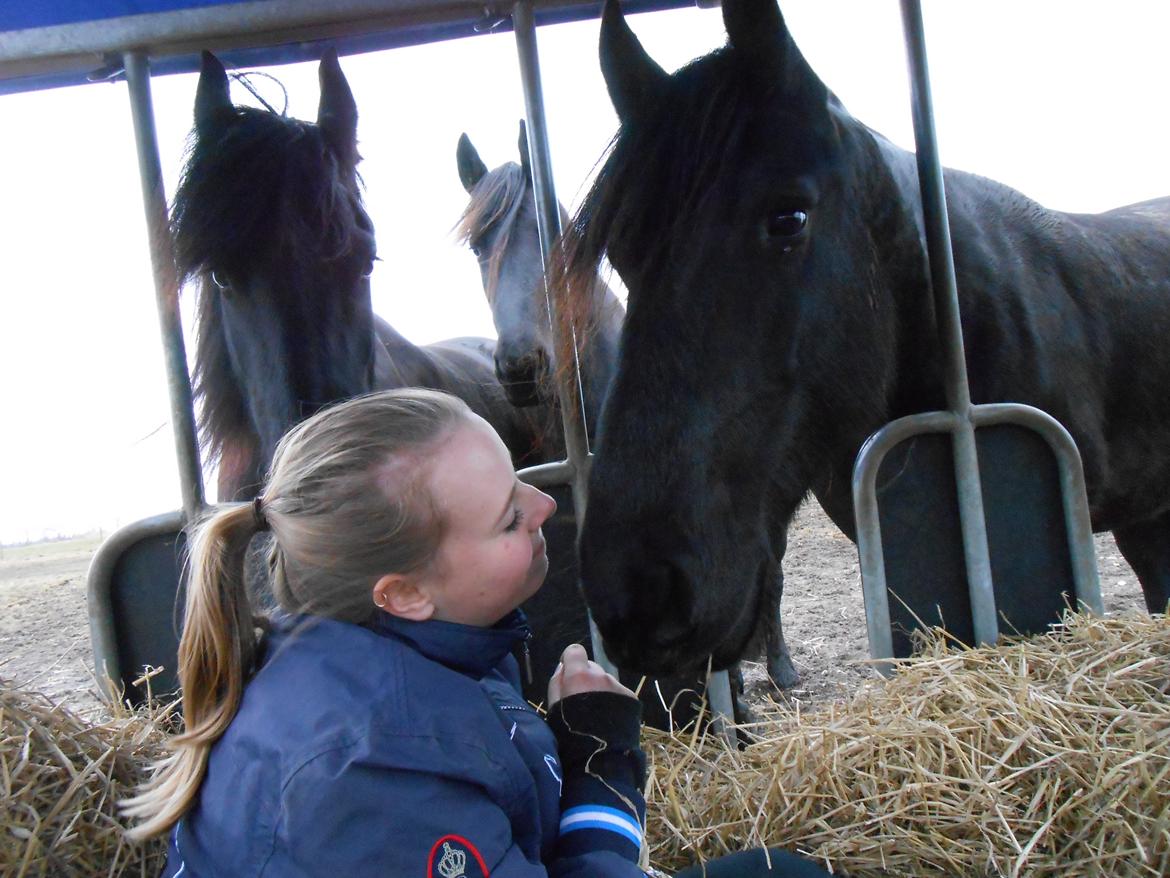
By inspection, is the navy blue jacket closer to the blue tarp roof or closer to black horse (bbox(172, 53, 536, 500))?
black horse (bbox(172, 53, 536, 500))

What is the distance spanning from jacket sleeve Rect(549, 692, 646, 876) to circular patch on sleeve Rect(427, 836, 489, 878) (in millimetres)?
184

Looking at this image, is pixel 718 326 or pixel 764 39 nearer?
pixel 718 326

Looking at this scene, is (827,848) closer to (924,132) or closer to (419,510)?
(419,510)

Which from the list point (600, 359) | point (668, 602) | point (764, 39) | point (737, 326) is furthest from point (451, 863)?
point (600, 359)

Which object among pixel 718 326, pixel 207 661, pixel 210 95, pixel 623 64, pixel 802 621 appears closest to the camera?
pixel 207 661

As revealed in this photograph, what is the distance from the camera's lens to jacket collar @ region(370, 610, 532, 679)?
1157mm

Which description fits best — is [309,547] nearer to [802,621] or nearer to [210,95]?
[210,95]

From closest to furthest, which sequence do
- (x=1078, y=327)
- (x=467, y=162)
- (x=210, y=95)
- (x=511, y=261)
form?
(x=210, y=95), (x=1078, y=327), (x=511, y=261), (x=467, y=162)

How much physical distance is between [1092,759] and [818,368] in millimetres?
868

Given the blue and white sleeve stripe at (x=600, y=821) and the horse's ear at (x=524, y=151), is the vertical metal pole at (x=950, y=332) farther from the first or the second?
the horse's ear at (x=524, y=151)

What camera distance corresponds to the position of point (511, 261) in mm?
3676

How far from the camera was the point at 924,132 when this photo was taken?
206cm

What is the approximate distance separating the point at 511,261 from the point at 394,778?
2970mm

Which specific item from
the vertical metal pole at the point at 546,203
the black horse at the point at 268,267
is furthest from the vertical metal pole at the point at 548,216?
the black horse at the point at 268,267
